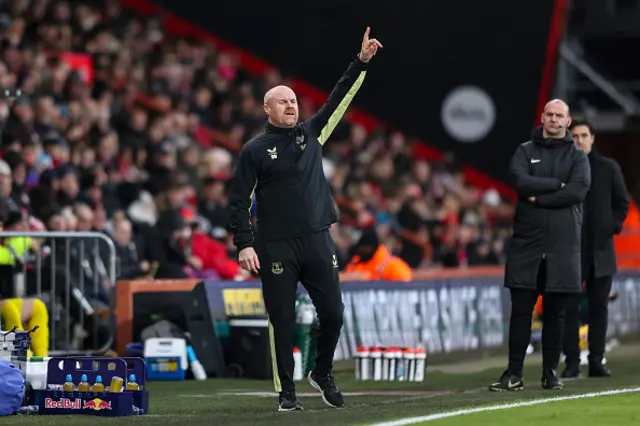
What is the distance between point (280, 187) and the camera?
10.8m

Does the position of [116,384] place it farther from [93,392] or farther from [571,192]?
[571,192]

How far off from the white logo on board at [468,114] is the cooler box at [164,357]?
1614 centimetres

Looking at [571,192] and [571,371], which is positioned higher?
[571,192]

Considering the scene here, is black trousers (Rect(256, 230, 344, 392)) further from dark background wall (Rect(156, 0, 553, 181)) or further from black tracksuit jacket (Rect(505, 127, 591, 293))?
dark background wall (Rect(156, 0, 553, 181))

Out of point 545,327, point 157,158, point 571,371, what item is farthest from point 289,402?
point 157,158

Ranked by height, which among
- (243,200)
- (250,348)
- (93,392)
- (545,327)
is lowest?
(93,392)

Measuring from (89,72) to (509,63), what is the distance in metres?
9.73

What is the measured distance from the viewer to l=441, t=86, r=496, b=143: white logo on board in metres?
30.3

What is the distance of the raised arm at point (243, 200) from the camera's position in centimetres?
1067

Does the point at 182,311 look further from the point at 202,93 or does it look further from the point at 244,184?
the point at 202,93

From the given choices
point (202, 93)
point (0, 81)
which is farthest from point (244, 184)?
point (202, 93)

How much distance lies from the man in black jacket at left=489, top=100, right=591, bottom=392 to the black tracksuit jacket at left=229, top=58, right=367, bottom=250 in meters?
2.14

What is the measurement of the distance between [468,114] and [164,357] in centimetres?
1644

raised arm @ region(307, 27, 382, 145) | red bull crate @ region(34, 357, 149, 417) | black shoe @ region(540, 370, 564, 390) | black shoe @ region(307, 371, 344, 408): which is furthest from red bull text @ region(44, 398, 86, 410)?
black shoe @ region(540, 370, 564, 390)
